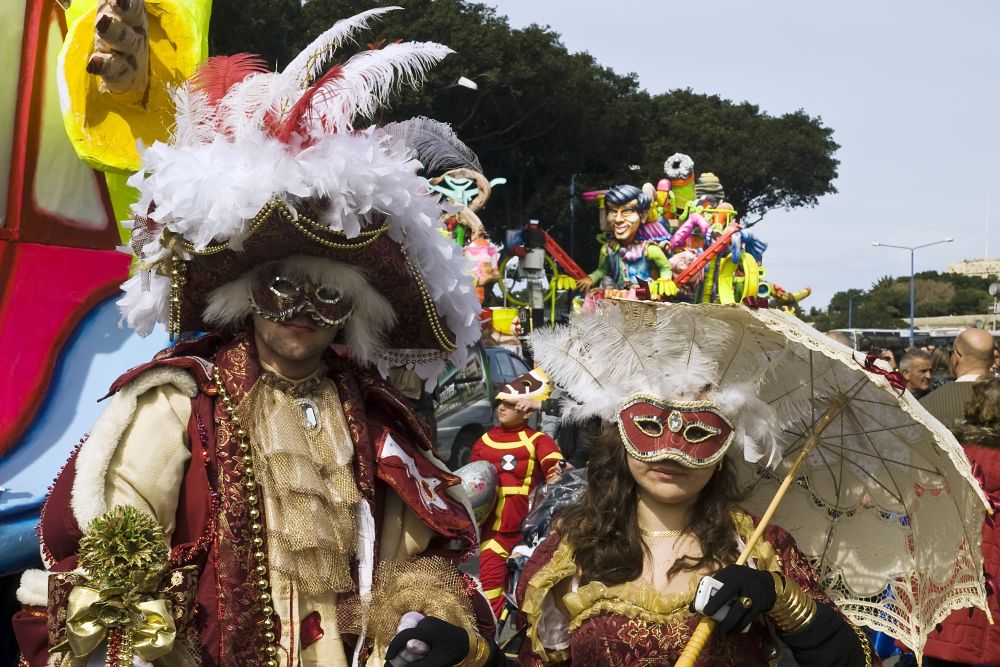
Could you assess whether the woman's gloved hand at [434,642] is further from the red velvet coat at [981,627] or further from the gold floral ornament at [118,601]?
the red velvet coat at [981,627]

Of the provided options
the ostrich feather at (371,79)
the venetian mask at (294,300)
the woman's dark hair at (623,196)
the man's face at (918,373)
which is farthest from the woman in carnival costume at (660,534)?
the woman's dark hair at (623,196)

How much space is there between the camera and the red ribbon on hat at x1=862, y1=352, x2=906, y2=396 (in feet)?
8.21

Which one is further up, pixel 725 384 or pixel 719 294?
pixel 725 384

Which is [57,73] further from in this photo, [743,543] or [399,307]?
[743,543]

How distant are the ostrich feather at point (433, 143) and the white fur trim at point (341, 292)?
15.4 inches

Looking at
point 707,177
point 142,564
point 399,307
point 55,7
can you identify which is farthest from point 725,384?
point 707,177

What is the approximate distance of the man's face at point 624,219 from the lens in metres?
14.7

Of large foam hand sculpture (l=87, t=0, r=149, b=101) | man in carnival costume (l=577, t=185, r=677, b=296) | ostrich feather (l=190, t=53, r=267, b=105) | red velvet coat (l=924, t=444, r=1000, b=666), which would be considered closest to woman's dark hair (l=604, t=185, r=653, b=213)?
man in carnival costume (l=577, t=185, r=677, b=296)

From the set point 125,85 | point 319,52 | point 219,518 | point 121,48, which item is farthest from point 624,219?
point 219,518

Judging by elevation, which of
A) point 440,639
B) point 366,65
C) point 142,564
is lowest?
point 440,639

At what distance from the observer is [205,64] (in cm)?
280

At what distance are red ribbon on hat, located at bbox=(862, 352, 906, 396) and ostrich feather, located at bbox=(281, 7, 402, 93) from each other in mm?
1370

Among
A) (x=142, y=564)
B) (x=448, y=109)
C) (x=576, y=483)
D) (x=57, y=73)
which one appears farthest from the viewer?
(x=448, y=109)

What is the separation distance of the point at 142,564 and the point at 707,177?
19.8 m
